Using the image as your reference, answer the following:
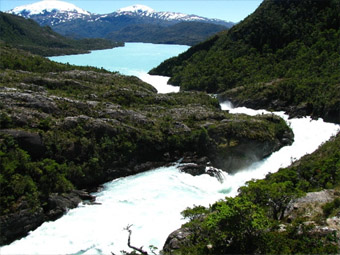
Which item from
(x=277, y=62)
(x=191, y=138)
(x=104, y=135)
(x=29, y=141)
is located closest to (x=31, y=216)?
A: (x=29, y=141)

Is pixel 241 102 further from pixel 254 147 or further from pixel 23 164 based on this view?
pixel 23 164

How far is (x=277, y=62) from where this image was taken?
90000mm

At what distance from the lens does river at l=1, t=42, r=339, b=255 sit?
82.5 feet

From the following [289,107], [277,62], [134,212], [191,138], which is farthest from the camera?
[277,62]

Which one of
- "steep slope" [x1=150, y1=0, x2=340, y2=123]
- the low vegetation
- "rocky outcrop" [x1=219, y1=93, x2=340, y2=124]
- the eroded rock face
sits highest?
"steep slope" [x1=150, y1=0, x2=340, y2=123]

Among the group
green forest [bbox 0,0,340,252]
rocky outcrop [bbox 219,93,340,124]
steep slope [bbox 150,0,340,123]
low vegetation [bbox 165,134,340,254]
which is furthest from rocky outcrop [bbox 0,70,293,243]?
steep slope [bbox 150,0,340,123]

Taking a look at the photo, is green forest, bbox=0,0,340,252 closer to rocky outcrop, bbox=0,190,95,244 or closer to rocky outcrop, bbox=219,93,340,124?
rocky outcrop, bbox=0,190,95,244

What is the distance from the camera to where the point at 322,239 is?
17.7 m

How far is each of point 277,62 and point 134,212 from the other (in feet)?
242

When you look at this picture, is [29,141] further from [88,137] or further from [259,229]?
[259,229]

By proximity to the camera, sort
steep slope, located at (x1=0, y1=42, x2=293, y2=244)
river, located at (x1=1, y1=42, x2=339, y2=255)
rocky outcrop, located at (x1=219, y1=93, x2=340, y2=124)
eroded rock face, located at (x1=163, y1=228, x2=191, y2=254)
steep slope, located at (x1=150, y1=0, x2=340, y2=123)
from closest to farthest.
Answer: eroded rock face, located at (x1=163, y1=228, x2=191, y2=254) < river, located at (x1=1, y1=42, x2=339, y2=255) < steep slope, located at (x1=0, y1=42, x2=293, y2=244) < rocky outcrop, located at (x1=219, y1=93, x2=340, y2=124) < steep slope, located at (x1=150, y1=0, x2=340, y2=123)

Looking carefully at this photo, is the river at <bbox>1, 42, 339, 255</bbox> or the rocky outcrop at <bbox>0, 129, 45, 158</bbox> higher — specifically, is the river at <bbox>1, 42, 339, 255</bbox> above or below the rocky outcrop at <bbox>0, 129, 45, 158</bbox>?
below

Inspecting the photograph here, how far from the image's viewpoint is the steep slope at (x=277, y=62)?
6756 cm

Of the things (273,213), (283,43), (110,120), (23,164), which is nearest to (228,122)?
(110,120)
